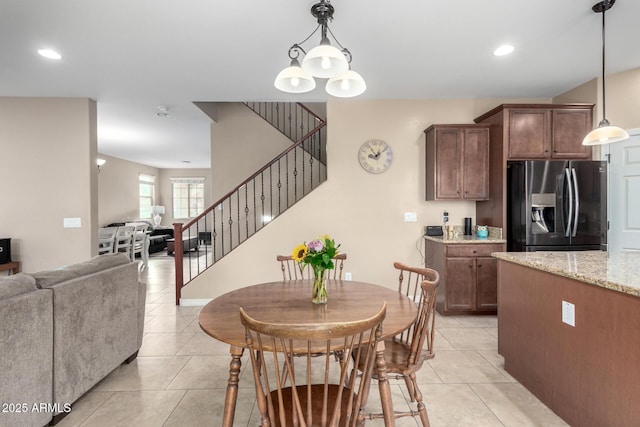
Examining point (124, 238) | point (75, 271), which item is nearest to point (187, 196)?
point (124, 238)

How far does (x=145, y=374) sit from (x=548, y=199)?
14.0 feet

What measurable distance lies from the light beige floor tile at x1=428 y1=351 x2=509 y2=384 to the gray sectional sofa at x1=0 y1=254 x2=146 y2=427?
8.11 ft

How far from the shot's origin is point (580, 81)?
11.7 feet

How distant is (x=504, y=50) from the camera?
282cm

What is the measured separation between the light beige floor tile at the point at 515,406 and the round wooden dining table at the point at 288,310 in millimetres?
974

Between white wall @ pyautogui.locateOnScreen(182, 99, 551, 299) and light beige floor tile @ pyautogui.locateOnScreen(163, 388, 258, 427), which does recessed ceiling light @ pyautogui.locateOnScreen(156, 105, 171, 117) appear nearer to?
white wall @ pyautogui.locateOnScreen(182, 99, 551, 299)

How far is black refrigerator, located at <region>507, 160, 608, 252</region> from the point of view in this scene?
11.1 ft

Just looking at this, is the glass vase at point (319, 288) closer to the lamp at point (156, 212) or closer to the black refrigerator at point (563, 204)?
the black refrigerator at point (563, 204)

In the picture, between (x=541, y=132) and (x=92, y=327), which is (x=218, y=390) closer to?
(x=92, y=327)

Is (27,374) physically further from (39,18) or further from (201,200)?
(201,200)

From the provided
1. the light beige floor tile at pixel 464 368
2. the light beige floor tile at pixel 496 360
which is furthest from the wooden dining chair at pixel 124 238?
the light beige floor tile at pixel 496 360

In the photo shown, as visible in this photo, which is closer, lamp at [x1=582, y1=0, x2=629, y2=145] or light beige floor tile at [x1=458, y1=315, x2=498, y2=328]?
lamp at [x1=582, y1=0, x2=629, y2=145]

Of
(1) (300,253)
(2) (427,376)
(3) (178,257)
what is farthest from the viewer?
(3) (178,257)

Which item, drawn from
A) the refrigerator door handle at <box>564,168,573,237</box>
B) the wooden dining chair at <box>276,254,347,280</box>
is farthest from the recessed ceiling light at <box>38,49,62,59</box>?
the refrigerator door handle at <box>564,168,573,237</box>
